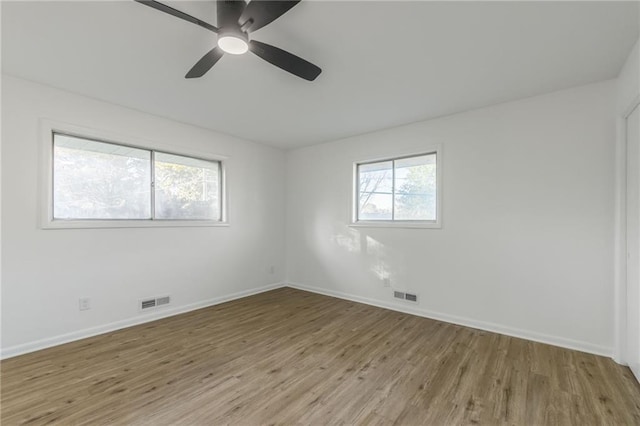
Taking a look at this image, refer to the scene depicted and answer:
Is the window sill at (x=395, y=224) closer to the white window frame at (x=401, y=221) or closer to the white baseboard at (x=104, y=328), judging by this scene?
the white window frame at (x=401, y=221)

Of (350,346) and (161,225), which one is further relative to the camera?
(161,225)

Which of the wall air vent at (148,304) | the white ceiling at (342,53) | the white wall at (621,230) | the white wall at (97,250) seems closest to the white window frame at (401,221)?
the white ceiling at (342,53)

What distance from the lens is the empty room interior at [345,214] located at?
74.5 inches

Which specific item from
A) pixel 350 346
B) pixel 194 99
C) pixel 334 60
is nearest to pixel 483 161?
pixel 334 60

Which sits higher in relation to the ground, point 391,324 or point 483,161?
point 483,161

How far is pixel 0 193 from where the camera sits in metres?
2.55

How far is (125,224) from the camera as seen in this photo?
10.9 ft

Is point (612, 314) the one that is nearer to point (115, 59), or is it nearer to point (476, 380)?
point (476, 380)

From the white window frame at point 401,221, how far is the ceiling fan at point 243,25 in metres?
2.21

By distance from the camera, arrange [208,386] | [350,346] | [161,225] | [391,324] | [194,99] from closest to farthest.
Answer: [208,386]
[350,346]
[194,99]
[391,324]
[161,225]

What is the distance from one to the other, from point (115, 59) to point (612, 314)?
4.86 meters

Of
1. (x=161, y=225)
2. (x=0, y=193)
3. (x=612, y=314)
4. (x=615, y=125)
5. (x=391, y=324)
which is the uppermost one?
(x=615, y=125)

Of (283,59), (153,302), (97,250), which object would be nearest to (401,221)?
(283,59)

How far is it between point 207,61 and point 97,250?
2.47 m
